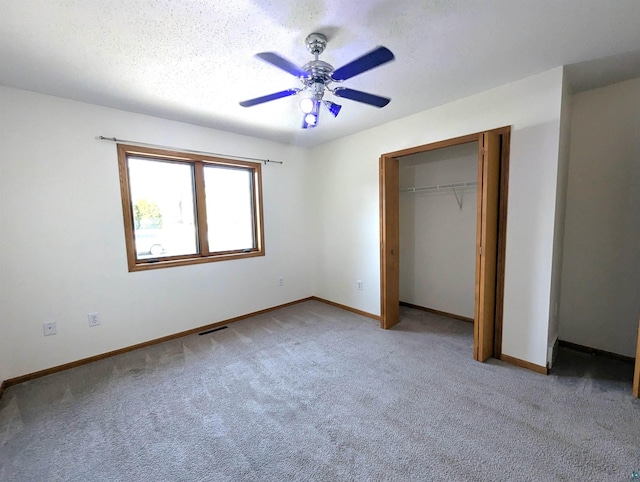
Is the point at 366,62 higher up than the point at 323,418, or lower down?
higher up

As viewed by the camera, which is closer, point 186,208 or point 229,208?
point 186,208

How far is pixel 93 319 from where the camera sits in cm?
267

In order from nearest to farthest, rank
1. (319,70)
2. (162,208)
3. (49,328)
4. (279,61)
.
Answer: (279,61) < (319,70) < (49,328) < (162,208)

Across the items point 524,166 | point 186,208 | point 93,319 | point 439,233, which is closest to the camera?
point 524,166

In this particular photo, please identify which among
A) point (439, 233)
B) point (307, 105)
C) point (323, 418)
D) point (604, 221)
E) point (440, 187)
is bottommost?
point (323, 418)

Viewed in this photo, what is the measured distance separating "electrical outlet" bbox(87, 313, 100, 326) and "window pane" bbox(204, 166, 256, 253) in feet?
4.36

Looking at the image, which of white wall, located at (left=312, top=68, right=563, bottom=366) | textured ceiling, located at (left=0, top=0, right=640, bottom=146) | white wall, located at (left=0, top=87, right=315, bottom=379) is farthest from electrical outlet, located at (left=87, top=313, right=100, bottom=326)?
white wall, located at (left=312, top=68, right=563, bottom=366)

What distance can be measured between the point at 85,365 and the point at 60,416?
2.67 feet

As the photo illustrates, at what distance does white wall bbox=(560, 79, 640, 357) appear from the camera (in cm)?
239

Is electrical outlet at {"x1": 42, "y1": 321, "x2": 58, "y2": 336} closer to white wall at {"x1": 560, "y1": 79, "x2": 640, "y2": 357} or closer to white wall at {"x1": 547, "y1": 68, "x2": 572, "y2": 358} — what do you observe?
white wall at {"x1": 547, "y1": 68, "x2": 572, "y2": 358}

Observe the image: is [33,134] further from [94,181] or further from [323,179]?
[323,179]

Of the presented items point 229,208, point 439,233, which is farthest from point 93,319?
point 439,233

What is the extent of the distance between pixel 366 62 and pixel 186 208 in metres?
2.76

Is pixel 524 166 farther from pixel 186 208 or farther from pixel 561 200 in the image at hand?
pixel 186 208
